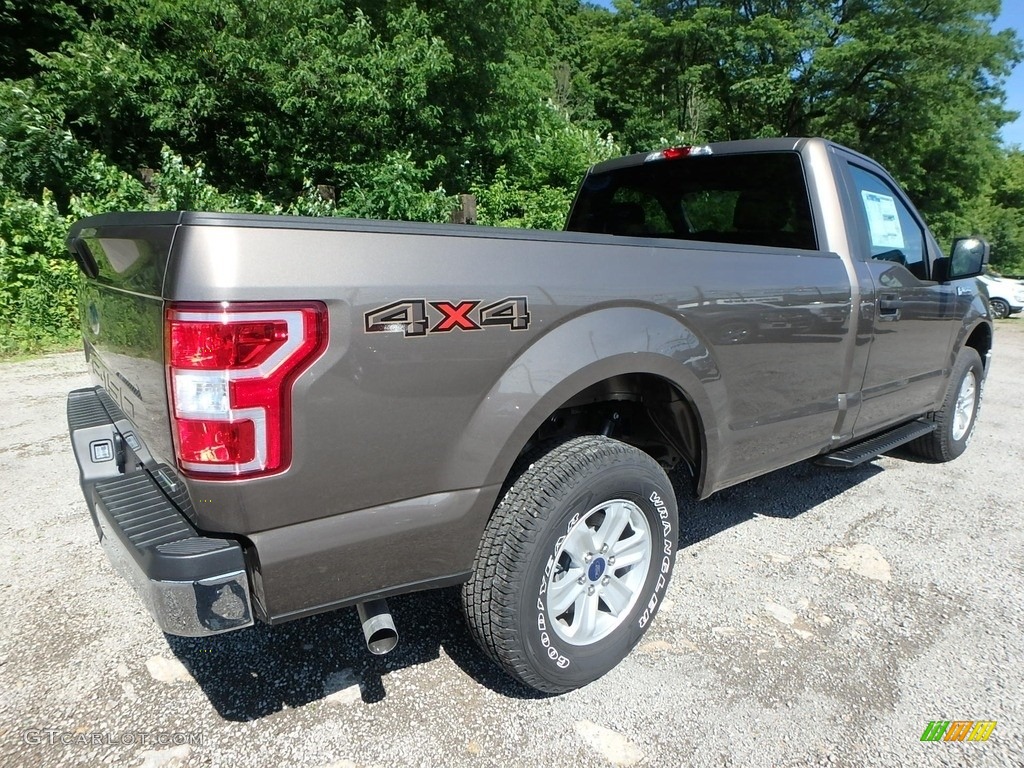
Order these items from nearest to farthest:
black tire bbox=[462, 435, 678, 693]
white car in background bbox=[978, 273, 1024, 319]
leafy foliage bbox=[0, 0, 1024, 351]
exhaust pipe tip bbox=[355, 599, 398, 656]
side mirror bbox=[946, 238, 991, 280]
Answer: exhaust pipe tip bbox=[355, 599, 398, 656]
black tire bbox=[462, 435, 678, 693]
side mirror bbox=[946, 238, 991, 280]
leafy foliage bbox=[0, 0, 1024, 351]
white car in background bbox=[978, 273, 1024, 319]

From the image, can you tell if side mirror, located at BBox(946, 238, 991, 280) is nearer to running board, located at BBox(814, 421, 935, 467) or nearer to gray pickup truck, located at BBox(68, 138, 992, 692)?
running board, located at BBox(814, 421, 935, 467)

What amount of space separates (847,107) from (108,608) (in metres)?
24.7

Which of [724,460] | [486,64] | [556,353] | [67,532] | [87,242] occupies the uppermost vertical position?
[486,64]

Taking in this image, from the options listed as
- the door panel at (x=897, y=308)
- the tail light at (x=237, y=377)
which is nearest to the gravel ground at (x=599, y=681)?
the door panel at (x=897, y=308)

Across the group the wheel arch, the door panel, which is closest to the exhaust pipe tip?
the door panel

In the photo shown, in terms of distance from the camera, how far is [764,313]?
257 cm

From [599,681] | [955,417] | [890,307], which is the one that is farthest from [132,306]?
[955,417]

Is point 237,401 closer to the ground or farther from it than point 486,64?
closer to the ground

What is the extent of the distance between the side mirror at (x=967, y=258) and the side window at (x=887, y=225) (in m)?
0.15

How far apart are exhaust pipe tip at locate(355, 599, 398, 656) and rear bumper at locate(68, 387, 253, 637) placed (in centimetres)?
A: 31

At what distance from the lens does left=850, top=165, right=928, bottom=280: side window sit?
11.1 feet

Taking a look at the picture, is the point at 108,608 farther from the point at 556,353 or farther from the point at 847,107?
the point at 847,107

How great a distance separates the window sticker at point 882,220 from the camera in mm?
3414

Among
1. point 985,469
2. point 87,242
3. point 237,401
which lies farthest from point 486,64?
point 237,401
